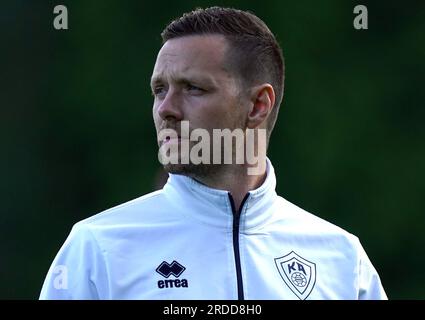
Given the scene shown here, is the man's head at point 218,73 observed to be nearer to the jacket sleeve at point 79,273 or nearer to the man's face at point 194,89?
the man's face at point 194,89

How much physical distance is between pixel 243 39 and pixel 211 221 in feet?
1.99

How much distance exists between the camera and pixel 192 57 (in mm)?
3652

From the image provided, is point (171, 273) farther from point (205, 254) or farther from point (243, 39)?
point (243, 39)

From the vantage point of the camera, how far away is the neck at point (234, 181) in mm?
3656

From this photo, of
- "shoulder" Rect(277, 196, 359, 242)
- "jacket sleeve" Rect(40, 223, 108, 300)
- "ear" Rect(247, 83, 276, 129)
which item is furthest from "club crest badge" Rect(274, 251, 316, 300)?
"jacket sleeve" Rect(40, 223, 108, 300)

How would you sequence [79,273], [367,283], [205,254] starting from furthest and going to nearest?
[367,283] → [205,254] → [79,273]

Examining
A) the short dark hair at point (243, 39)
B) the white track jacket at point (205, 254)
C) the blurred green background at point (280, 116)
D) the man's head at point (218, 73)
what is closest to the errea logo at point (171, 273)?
the white track jacket at point (205, 254)

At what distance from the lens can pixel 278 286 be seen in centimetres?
358

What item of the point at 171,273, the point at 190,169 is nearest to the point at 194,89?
the point at 190,169

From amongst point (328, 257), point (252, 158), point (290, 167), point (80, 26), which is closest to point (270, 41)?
point (252, 158)

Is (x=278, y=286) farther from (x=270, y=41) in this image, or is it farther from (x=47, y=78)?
(x=47, y=78)

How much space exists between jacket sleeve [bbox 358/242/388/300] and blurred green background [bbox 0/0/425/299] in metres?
7.77

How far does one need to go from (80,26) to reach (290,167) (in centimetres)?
265

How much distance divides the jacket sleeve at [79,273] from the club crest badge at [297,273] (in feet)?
1.80
